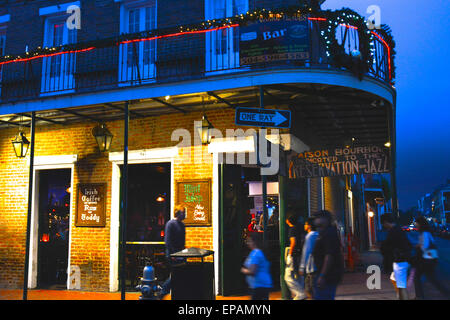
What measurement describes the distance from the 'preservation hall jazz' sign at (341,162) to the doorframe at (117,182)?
284 cm

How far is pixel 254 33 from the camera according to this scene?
7645 mm

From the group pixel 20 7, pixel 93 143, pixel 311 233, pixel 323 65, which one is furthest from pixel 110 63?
pixel 311 233

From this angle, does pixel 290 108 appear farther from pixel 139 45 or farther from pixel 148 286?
pixel 148 286

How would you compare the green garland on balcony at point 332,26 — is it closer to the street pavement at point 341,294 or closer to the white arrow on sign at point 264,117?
the white arrow on sign at point 264,117

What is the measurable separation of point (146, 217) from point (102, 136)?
86.3 inches

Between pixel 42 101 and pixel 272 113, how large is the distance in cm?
496

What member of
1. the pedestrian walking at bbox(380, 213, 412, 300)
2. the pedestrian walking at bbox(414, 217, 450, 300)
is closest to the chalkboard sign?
the pedestrian walking at bbox(380, 213, 412, 300)

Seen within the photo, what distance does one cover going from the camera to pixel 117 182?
33.6 feet

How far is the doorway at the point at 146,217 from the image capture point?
998cm

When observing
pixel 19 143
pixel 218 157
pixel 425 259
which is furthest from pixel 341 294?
pixel 19 143

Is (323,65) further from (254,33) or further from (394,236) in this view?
(394,236)

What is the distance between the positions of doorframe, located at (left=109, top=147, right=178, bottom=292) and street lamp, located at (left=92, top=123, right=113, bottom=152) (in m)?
0.41

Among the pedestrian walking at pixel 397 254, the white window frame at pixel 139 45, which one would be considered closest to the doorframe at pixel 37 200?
the white window frame at pixel 139 45

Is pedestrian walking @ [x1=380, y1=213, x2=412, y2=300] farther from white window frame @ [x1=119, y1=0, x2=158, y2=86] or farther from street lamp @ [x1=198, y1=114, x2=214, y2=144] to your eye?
white window frame @ [x1=119, y1=0, x2=158, y2=86]
